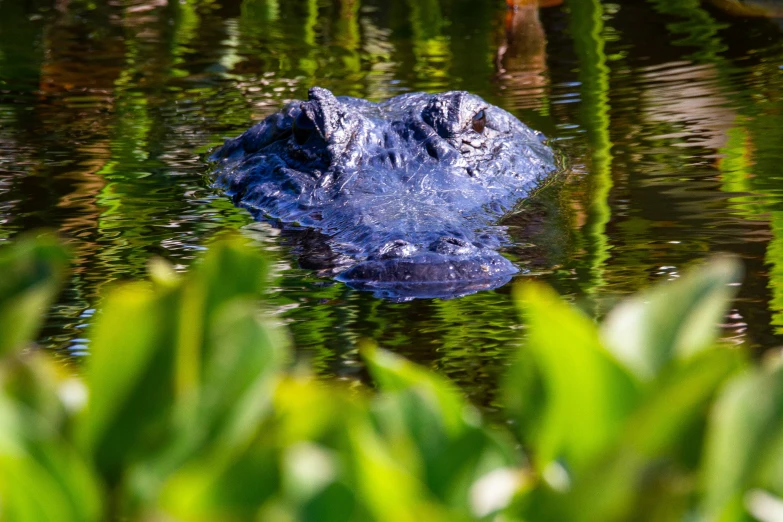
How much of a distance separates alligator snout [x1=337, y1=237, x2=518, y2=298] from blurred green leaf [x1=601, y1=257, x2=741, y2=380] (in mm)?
2170

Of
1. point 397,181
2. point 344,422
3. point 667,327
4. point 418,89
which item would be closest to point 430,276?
point 397,181

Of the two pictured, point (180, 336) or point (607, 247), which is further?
point (607, 247)

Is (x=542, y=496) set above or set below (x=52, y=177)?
above

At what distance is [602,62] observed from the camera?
7508mm

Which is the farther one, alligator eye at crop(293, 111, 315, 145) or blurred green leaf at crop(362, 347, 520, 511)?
alligator eye at crop(293, 111, 315, 145)

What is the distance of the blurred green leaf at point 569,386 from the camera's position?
82cm

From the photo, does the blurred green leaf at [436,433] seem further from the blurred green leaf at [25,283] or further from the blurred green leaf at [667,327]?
the blurred green leaf at [25,283]

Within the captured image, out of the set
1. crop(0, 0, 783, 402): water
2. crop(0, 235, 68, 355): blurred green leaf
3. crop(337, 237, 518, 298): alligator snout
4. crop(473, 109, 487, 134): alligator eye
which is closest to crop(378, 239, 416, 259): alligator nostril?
crop(337, 237, 518, 298): alligator snout

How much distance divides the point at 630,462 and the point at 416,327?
2.21 meters

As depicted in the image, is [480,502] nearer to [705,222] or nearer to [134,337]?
[134,337]

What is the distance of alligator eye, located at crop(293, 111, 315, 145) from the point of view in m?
5.02

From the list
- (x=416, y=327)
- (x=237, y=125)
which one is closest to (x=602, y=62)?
(x=237, y=125)

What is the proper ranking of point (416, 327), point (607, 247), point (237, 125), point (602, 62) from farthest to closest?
point (602, 62) → point (237, 125) → point (607, 247) → point (416, 327)

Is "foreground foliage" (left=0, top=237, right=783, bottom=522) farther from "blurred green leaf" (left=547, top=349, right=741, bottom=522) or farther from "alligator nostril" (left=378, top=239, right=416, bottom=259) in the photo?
"alligator nostril" (left=378, top=239, right=416, bottom=259)
